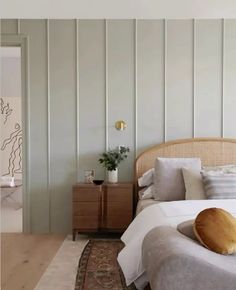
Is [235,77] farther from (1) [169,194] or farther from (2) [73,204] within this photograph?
(2) [73,204]

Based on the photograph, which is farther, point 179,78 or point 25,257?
point 179,78

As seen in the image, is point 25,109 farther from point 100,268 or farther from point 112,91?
point 100,268

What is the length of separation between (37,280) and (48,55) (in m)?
2.68

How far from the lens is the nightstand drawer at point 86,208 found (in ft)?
12.9

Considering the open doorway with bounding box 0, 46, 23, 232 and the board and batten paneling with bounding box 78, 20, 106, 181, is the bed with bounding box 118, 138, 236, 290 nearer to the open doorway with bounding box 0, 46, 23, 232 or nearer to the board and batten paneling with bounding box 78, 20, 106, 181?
the board and batten paneling with bounding box 78, 20, 106, 181

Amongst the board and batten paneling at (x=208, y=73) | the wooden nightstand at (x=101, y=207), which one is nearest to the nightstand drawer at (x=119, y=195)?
the wooden nightstand at (x=101, y=207)

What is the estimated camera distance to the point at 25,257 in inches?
133

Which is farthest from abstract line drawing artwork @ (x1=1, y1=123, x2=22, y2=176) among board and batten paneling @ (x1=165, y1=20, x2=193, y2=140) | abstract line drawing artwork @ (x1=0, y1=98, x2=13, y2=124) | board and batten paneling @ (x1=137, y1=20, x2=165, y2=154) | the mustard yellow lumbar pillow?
the mustard yellow lumbar pillow

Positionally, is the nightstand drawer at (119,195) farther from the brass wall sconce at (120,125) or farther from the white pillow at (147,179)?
the brass wall sconce at (120,125)

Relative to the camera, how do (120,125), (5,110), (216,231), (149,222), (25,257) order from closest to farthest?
(216,231), (149,222), (25,257), (120,125), (5,110)

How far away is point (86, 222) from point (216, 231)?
87.4 inches

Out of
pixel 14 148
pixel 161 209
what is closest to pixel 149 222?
pixel 161 209

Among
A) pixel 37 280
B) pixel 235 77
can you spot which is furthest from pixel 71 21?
pixel 37 280

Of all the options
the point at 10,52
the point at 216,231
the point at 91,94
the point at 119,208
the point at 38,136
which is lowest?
the point at 119,208
